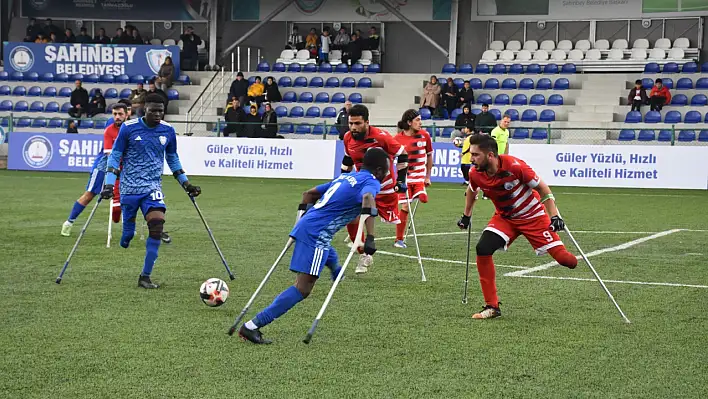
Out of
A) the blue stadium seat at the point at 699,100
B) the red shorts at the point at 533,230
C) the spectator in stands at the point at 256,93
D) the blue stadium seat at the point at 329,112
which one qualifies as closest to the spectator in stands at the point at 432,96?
the blue stadium seat at the point at 329,112

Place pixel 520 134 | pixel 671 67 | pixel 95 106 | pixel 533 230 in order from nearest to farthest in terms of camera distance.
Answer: pixel 533 230 < pixel 520 134 < pixel 671 67 < pixel 95 106

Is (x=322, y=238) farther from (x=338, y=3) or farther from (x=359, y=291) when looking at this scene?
(x=338, y=3)

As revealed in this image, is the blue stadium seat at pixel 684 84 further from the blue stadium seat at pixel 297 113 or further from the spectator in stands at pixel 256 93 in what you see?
the spectator in stands at pixel 256 93

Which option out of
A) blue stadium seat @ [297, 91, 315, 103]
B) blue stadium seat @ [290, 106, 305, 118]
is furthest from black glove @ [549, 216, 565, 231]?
blue stadium seat @ [297, 91, 315, 103]

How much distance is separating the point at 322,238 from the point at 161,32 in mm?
38871

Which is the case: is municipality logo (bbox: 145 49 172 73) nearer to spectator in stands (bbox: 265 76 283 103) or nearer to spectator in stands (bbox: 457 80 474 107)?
spectator in stands (bbox: 265 76 283 103)

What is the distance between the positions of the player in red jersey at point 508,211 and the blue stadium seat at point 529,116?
954 inches

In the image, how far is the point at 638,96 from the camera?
1249 inches

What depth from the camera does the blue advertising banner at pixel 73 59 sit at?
38.7 metres

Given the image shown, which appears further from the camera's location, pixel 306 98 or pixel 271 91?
pixel 306 98

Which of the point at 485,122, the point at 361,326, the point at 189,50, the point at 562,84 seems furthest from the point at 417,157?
the point at 189,50

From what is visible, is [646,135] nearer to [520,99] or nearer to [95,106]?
[520,99]

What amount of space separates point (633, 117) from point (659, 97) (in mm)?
1078

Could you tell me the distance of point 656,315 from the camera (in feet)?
29.5
